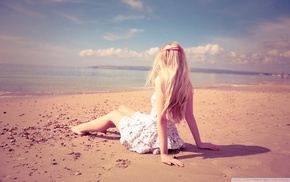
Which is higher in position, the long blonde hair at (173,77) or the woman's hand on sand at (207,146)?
the long blonde hair at (173,77)

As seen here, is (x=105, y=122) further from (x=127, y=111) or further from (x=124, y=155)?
(x=124, y=155)

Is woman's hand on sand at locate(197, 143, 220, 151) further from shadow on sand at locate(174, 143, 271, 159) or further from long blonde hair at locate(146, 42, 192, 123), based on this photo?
long blonde hair at locate(146, 42, 192, 123)

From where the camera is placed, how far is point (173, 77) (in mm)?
3475

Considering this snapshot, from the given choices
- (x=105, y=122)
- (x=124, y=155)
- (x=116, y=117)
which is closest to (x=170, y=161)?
(x=124, y=155)

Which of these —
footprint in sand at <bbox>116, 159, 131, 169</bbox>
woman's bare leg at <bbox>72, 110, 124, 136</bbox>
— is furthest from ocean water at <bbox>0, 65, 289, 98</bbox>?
footprint in sand at <bbox>116, 159, 131, 169</bbox>

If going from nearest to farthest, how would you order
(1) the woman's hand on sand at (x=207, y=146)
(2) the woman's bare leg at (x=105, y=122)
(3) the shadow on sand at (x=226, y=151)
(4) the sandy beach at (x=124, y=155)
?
(4) the sandy beach at (x=124, y=155), (3) the shadow on sand at (x=226, y=151), (1) the woman's hand on sand at (x=207, y=146), (2) the woman's bare leg at (x=105, y=122)

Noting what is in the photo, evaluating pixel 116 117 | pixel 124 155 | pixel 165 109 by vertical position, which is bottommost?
pixel 124 155

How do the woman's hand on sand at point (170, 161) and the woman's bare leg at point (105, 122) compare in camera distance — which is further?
the woman's bare leg at point (105, 122)

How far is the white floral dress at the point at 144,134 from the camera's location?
403 cm

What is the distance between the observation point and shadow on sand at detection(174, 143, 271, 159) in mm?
4020

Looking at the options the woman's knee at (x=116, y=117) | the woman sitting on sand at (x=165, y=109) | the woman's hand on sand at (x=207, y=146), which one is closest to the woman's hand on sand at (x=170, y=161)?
the woman sitting on sand at (x=165, y=109)

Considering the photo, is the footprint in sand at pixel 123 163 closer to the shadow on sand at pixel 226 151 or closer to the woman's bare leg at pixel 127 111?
the shadow on sand at pixel 226 151

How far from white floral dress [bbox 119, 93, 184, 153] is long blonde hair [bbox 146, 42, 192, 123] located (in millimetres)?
428

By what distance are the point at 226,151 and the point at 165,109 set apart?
159 centimetres
